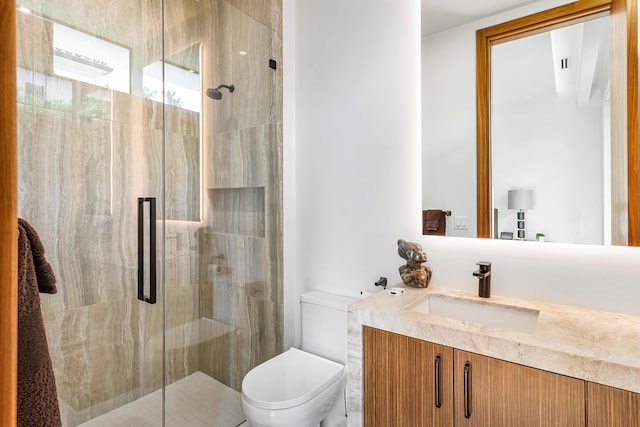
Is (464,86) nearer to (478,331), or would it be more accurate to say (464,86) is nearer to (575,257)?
(575,257)

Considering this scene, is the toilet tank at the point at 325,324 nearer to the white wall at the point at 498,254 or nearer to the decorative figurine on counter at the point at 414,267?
the decorative figurine on counter at the point at 414,267

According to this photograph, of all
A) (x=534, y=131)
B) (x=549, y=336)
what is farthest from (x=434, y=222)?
(x=549, y=336)

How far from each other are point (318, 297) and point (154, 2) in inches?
71.2

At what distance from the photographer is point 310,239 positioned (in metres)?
2.09

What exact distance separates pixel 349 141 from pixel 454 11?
774mm

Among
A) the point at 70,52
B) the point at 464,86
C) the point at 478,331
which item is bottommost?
the point at 478,331

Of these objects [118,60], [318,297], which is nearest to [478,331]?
[318,297]

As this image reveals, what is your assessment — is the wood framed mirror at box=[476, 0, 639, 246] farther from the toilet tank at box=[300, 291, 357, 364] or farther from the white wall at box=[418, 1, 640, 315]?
the toilet tank at box=[300, 291, 357, 364]

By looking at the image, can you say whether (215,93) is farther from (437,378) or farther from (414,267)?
(437,378)

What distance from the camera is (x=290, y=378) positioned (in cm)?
166

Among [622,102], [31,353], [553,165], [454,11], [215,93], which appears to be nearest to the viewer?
[31,353]

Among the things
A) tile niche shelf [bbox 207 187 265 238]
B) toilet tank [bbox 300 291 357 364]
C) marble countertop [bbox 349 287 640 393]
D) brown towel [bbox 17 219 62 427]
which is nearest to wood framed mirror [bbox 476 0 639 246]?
marble countertop [bbox 349 287 640 393]

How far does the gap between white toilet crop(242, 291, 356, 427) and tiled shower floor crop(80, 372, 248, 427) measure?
383 millimetres

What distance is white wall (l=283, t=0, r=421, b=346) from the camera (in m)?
1.70
